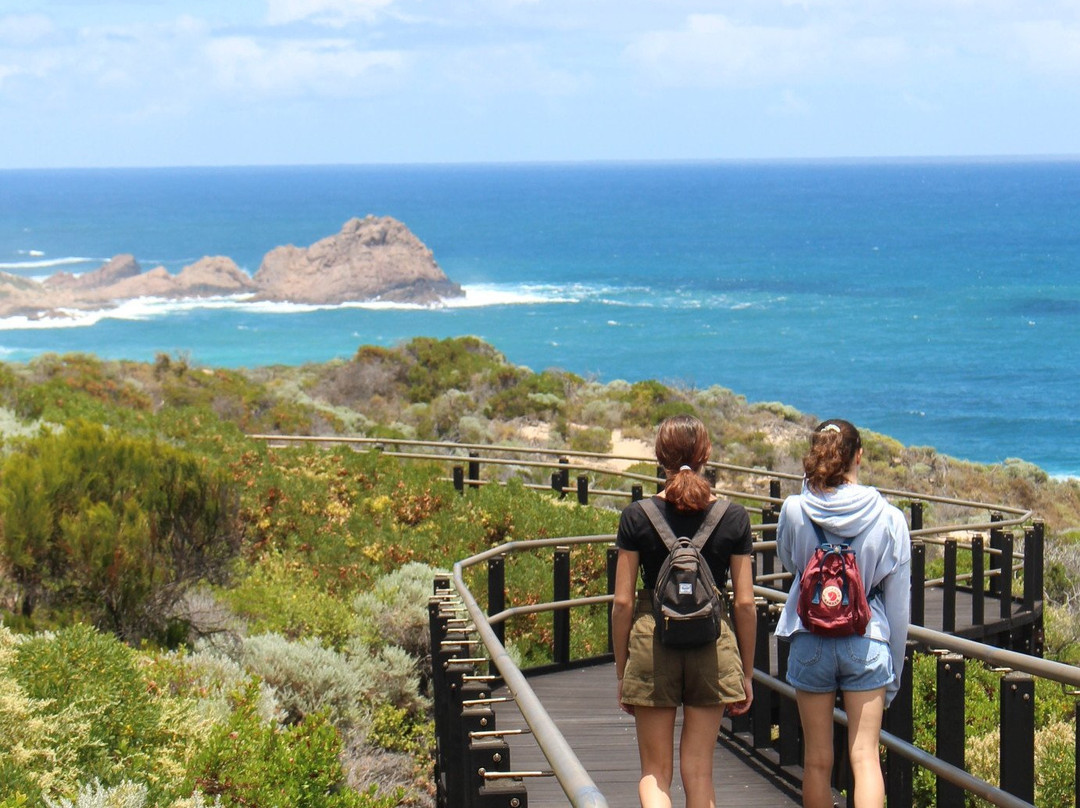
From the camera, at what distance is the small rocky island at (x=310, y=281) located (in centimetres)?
9256

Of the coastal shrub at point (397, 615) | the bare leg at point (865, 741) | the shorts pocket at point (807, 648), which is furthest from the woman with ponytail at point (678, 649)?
the coastal shrub at point (397, 615)

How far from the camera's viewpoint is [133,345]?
2972 inches

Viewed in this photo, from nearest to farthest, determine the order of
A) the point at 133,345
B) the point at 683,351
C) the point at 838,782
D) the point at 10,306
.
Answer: the point at 838,782, the point at 683,351, the point at 133,345, the point at 10,306

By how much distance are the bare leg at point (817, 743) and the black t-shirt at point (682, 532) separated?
0.63 metres

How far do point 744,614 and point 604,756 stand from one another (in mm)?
2432

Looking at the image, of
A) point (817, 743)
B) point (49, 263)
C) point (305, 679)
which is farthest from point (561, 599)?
point (49, 263)

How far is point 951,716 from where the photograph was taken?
4645 mm

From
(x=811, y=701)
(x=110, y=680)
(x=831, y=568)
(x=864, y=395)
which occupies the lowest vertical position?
(x=864, y=395)

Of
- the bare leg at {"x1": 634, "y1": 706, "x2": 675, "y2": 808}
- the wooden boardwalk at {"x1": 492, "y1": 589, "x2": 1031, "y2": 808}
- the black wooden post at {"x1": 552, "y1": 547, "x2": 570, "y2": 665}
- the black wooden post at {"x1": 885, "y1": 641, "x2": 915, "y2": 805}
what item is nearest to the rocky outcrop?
the black wooden post at {"x1": 552, "y1": 547, "x2": 570, "y2": 665}

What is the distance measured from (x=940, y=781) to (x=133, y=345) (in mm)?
75556

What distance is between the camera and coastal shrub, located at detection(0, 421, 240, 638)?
912 centimetres

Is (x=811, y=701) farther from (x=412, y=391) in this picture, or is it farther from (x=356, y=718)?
(x=412, y=391)

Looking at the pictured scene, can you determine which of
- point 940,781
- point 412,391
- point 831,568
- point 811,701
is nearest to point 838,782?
point 940,781

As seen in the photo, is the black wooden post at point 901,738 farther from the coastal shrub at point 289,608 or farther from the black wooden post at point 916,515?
the black wooden post at point 916,515
